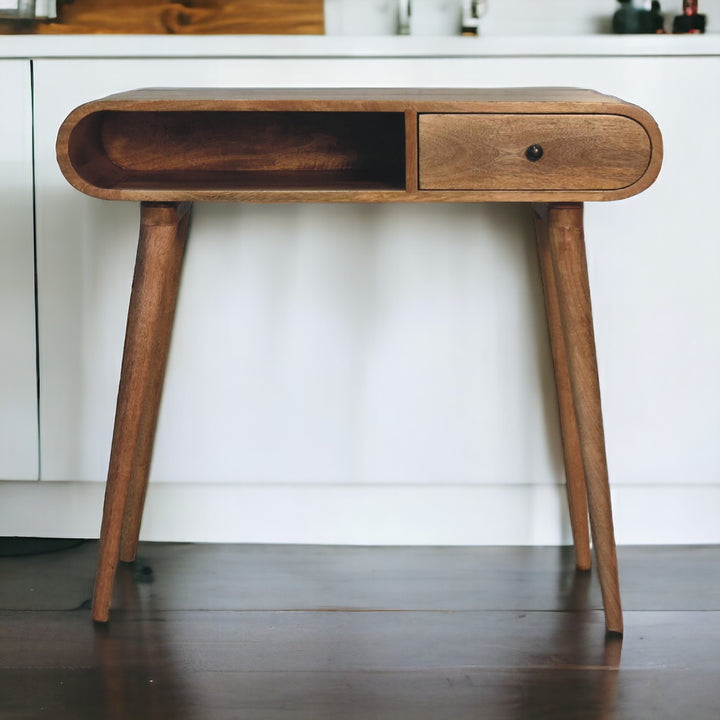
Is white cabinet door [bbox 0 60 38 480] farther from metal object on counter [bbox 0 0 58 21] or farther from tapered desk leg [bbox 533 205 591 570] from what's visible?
tapered desk leg [bbox 533 205 591 570]

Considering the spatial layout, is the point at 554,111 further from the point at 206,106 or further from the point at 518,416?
the point at 518,416

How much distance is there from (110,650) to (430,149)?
74 cm

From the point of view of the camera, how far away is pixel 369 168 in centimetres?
149

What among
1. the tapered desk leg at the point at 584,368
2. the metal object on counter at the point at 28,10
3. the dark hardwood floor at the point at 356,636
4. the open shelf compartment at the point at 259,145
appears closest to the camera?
the dark hardwood floor at the point at 356,636

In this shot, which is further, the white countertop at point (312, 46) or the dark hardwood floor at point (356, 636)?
the white countertop at point (312, 46)

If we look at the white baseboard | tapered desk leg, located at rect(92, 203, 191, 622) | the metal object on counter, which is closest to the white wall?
the white baseboard

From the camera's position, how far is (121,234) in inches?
61.8

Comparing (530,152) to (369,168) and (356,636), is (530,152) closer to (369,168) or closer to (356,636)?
(369,168)

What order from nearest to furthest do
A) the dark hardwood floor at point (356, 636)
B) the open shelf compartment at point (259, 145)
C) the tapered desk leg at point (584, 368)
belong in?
the dark hardwood floor at point (356, 636)
the tapered desk leg at point (584, 368)
the open shelf compartment at point (259, 145)

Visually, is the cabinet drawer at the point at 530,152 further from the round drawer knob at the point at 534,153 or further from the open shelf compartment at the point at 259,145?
the open shelf compartment at the point at 259,145

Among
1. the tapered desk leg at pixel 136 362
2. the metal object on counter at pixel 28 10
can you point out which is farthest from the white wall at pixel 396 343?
the tapered desk leg at pixel 136 362

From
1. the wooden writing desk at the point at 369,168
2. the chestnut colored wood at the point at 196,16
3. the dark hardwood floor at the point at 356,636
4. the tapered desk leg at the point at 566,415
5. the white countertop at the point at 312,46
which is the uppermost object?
the chestnut colored wood at the point at 196,16

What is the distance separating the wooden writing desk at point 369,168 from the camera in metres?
1.19

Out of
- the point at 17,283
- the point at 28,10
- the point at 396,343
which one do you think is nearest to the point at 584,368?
the point at 396,343
